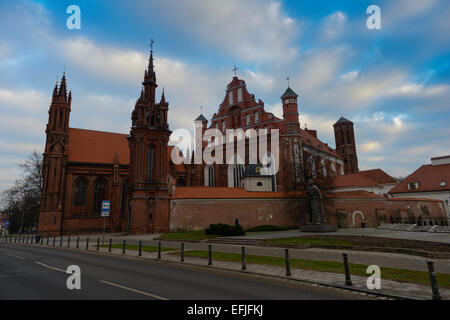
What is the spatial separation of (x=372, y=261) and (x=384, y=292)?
5490 millimetres

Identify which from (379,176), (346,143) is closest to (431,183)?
(379,176)

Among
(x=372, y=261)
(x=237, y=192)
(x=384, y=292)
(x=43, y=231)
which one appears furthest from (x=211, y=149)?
(x=384, y=292)

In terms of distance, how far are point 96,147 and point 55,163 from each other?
7166mm

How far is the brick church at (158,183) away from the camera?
112 ft

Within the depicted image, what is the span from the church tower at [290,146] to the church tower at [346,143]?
1429 inches

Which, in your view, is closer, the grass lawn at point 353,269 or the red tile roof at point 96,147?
the grass lawn at point 353,269

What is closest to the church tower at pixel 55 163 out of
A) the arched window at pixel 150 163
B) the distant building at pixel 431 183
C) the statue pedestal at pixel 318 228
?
the arched window at pixel 150 163

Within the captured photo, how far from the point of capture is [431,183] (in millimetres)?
48406

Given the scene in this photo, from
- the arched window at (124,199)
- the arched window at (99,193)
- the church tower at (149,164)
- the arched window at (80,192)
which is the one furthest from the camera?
the arched window at (124,199)

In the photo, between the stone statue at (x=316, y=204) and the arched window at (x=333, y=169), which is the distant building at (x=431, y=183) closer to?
the arched window at (x=333, y=169)

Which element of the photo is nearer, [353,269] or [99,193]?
[353,269]

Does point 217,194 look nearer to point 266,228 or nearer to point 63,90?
point 266,228
